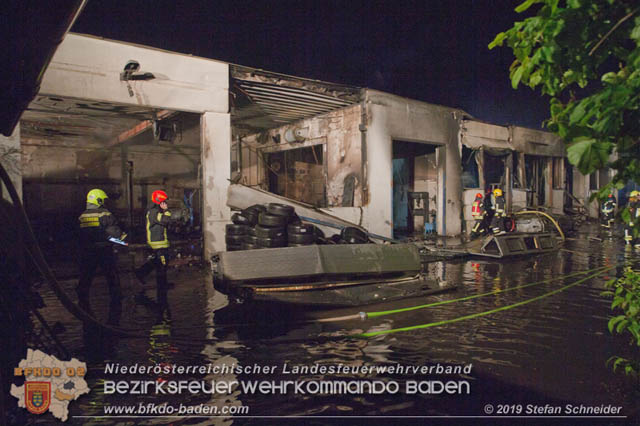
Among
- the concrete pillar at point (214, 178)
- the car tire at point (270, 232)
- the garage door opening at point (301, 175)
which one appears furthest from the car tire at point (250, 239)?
the garage door opening at point (301, 175)

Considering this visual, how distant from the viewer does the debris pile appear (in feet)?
23.2

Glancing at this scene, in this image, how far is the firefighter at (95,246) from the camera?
5871mm

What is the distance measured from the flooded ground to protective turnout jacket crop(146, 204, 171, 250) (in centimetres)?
107

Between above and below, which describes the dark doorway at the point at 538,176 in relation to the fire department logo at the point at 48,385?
above

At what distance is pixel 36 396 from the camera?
307cm

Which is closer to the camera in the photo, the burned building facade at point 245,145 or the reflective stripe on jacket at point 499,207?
the burned building facade at point 245,145

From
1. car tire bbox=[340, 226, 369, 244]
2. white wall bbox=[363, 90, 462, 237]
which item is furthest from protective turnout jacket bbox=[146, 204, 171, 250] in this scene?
white wall bbox=[363, 90, 462, 237]

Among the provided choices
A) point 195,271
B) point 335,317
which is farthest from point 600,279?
point 195,271

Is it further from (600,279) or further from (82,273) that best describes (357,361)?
(600,279)

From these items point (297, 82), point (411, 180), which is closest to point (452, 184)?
point (411, 180)

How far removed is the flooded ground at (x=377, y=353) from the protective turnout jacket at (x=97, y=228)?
1162 millimetres

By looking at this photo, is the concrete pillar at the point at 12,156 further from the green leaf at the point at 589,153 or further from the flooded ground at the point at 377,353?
the green leaf at the point at 589,153

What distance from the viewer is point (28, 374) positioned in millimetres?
3225

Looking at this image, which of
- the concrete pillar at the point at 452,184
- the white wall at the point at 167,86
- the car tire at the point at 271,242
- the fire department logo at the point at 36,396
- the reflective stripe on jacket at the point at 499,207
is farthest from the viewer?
the concrete pillar at the point at 452,184
